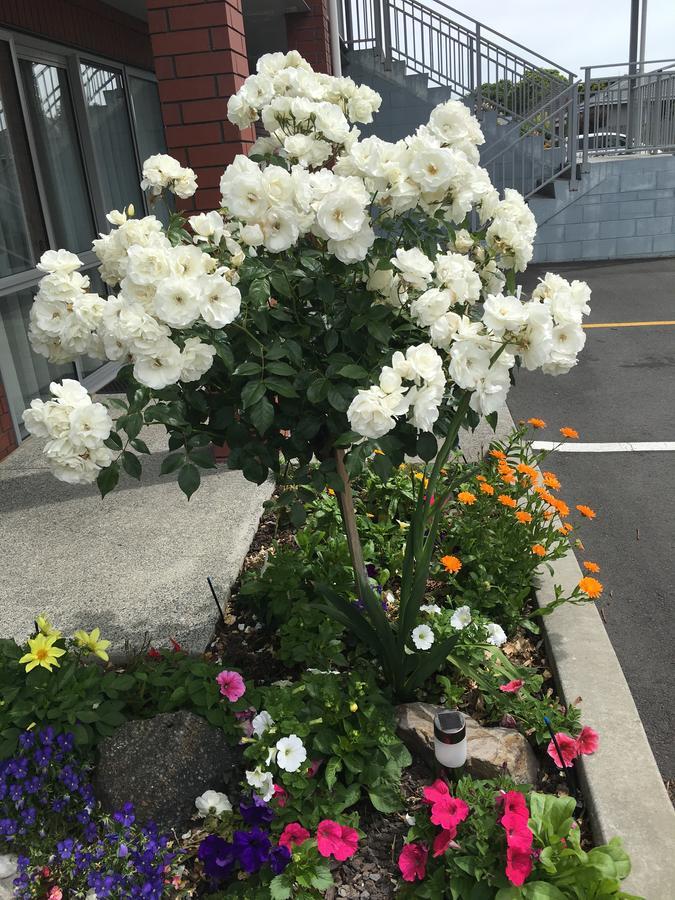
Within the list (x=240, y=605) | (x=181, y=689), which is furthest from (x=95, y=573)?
(x=181, y=689)

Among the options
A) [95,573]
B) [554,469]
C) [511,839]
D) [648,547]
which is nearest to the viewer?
[511,839]

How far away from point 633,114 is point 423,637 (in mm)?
11708

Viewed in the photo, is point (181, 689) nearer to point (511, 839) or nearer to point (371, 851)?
point (371, 851)

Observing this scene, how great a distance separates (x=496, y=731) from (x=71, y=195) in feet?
18.0

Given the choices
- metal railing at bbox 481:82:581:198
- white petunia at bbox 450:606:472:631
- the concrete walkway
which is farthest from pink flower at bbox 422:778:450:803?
metal railing at bbox 481:82:581:198

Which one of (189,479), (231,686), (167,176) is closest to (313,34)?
(167,176)

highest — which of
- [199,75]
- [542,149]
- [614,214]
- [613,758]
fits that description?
[199,75]

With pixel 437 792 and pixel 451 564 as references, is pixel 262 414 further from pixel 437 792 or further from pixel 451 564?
pixel 451 564

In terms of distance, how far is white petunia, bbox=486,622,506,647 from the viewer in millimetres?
2638

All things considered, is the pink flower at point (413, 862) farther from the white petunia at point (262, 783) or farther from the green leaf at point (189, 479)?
the green leaf at point (189, 479)

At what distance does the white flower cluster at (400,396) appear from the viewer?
168cm

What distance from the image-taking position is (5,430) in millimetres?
5012

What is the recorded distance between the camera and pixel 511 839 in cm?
180

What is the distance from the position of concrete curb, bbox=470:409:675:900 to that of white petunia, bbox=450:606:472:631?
37cm
